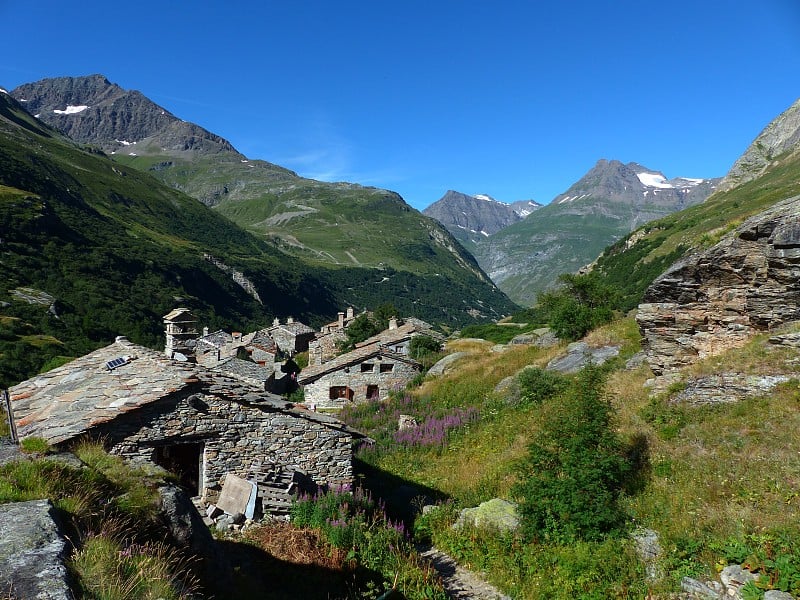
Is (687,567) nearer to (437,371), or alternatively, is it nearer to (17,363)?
(437,371)

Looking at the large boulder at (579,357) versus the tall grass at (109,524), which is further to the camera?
the large boulder at (579,357)

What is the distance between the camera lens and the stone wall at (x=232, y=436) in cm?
1090

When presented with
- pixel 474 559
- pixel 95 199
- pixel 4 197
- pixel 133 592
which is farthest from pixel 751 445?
pixel 95 199

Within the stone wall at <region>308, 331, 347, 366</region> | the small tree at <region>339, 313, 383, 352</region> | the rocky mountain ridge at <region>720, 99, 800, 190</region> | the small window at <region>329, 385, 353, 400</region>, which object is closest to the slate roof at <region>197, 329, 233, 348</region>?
the stone wall at <region>308, 331, 347, 366</region>

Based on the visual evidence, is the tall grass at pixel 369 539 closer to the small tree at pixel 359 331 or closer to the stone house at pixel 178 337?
the stone house at pixel 178 337

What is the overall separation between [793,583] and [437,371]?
30433mm

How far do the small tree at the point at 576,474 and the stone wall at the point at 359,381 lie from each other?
27299mm

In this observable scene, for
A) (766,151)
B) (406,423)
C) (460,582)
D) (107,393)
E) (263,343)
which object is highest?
(766,151)

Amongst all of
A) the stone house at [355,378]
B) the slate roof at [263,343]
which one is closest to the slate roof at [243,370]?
the stone house at [355,378]

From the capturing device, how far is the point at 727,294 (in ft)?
52.0

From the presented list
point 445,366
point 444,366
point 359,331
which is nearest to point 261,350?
point 359,331

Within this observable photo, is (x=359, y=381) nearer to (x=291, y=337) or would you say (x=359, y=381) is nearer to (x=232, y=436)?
(x=232, y=436)

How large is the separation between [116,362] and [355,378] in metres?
26.5

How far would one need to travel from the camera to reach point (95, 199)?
7648 inches
